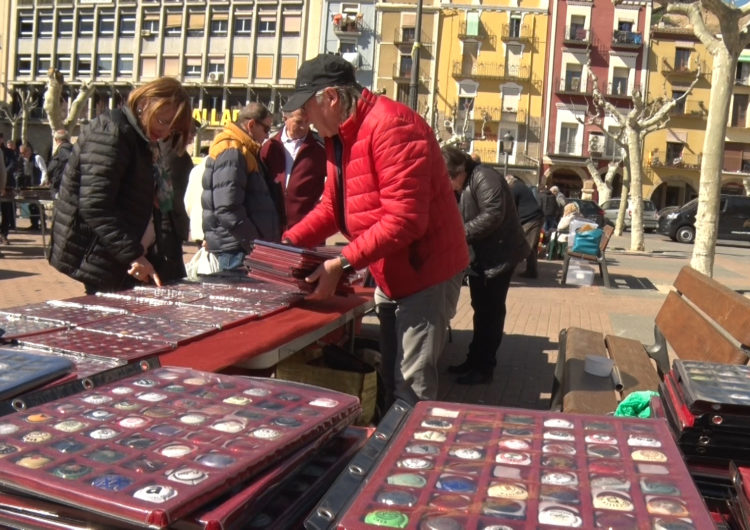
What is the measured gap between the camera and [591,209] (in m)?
27.3

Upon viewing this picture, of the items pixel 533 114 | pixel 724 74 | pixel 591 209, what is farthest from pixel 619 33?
pixel 724 74

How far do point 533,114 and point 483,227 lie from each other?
49.3 metres

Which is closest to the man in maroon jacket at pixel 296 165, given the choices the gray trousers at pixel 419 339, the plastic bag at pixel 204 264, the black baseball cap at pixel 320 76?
the plastic bag at pixel 204 264

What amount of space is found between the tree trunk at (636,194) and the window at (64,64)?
158 ft

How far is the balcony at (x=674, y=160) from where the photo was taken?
2057 inches

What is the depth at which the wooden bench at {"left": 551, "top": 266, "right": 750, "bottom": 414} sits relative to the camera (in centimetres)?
330

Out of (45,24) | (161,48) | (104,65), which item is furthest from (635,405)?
(45,24)

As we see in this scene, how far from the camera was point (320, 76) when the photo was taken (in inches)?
110

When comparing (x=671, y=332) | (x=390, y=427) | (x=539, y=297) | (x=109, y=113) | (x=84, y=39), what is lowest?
(x=539, y=297)

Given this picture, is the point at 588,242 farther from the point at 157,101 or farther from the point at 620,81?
the point at 620,81

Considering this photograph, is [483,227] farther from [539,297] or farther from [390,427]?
[539,297]

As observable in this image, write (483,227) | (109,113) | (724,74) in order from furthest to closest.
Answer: (724,74), (483,227), (109,113)

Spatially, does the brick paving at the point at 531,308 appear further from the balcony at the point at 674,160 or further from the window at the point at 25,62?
the window at the point at 25,62

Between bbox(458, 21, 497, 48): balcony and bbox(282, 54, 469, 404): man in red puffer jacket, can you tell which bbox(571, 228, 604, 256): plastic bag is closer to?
bbox(282, 54, 469, 404): man in red puffer jacket
